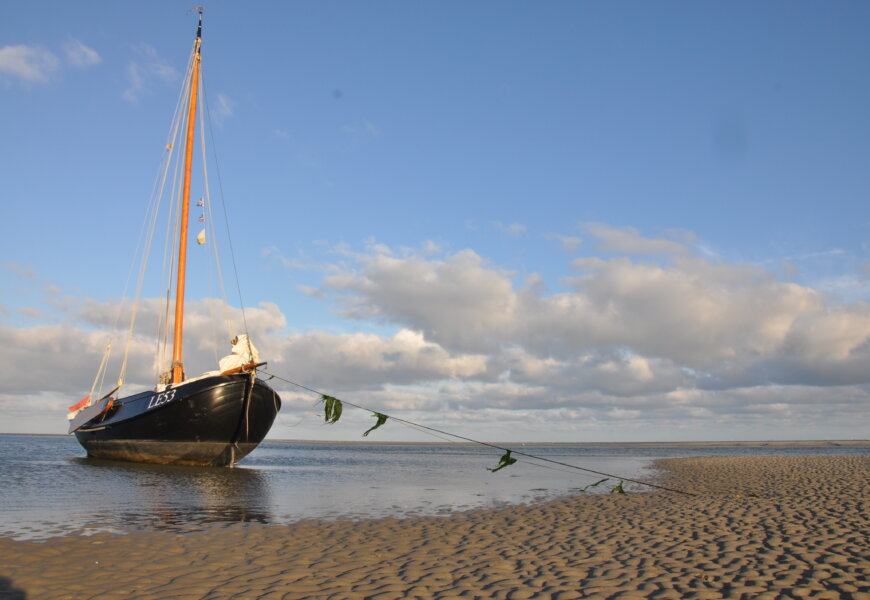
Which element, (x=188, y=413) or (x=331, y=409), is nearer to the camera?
(x=331, y=409)

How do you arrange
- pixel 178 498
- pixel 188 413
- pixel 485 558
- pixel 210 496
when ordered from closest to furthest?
1. pixel 485 558
2. pixel 178 498
3. pixel 210 496
4. pixel 188 413

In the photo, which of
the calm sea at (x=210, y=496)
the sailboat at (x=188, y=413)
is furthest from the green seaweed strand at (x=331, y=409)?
the sailboat at (x=188, y=413)

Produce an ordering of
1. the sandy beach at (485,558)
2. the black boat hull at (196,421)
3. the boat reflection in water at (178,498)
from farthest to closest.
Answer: the black boat hull at (196,421) < the boat reflection in water at (178,498) < the sandy beach at (485,558)

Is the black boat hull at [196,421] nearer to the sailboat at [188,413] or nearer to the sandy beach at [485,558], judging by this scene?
the sailboat at [188,413]

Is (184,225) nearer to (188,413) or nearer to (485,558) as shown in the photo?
(188,413)

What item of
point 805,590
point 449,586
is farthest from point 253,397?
point 805,590

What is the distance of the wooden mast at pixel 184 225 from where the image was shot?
32531 mm

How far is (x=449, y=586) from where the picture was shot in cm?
789

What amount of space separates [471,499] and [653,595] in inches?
492

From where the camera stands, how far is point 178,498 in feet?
59.4

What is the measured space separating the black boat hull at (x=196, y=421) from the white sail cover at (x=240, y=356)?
53 cm

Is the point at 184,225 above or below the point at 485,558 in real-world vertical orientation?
above

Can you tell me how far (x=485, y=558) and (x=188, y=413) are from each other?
23047mm

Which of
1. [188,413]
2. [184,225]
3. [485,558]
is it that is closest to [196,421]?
[188,413]
